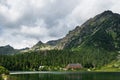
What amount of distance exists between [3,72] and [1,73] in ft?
12.0

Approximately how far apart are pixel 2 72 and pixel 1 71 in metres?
1.69

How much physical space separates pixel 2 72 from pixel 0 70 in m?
2.72

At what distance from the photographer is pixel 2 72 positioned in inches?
6137

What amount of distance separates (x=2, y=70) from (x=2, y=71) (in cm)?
195

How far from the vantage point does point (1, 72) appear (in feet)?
505

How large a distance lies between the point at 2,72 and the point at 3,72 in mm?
962

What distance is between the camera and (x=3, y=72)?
15675 centimetres

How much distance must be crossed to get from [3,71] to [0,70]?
189 inches

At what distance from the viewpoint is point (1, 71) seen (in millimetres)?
154375

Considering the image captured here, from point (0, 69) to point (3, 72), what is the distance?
2.51 metres

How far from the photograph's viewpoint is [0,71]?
151250 millimetres

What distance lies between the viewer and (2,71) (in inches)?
6171

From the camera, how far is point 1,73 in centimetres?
15312

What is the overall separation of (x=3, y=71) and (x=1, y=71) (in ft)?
12.8
